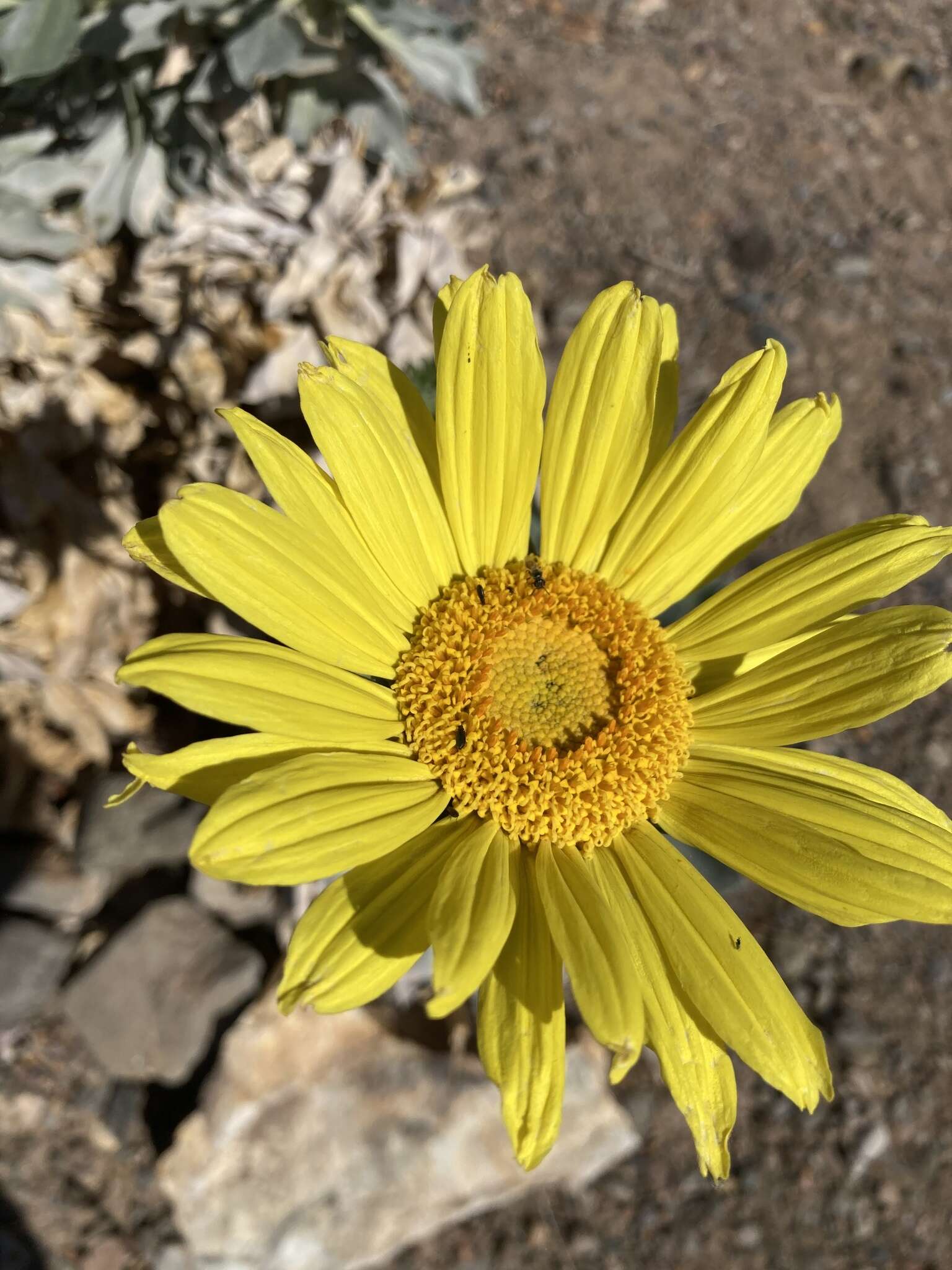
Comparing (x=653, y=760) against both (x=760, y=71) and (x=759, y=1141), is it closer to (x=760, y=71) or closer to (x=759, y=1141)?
(x=759, y=1141)

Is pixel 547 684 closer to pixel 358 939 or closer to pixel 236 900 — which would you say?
pixel 358 939

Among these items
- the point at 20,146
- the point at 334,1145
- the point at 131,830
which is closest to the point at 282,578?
the point at 131,830

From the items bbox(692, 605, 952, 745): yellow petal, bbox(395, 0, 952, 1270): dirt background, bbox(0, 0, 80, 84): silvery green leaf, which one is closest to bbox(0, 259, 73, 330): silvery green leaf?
bbox(0, 0, 80, 84): silvery green leaf

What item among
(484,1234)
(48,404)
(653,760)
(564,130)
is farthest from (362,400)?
(564,130)

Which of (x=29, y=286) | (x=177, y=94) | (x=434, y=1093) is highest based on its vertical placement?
(x=177, y=94)

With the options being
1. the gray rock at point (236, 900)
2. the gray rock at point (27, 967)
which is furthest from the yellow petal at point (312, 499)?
the gray rock at point (27, 967)

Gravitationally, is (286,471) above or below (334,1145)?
above

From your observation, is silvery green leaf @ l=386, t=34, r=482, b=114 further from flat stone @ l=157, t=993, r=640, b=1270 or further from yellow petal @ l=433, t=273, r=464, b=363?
flat stone @ l=157, t=993, r=640, b=1270

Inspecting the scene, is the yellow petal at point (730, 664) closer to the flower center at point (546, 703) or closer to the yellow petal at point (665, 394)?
the flower center at point (546, 703)
